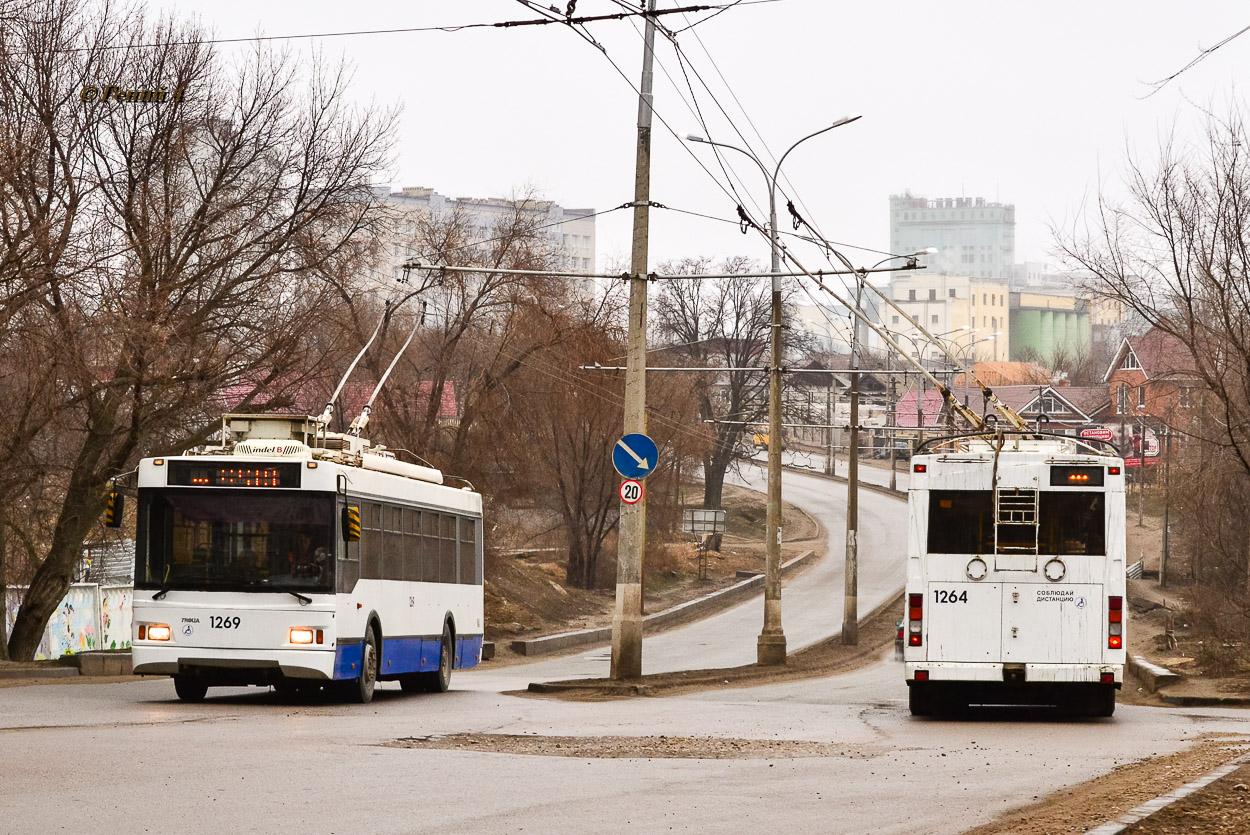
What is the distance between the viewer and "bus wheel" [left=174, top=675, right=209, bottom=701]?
18219 mm

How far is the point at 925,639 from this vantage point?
17.3 meters

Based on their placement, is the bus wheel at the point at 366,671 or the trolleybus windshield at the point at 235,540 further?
the bus wheel at the point at 366,671

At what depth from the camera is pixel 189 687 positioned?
Result: 721 inches

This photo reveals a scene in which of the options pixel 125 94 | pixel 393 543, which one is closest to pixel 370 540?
pixel 393 543

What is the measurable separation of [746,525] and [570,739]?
241 feet

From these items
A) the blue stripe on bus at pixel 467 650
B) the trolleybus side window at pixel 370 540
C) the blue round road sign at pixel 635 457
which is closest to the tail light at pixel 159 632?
the trolleybus side window at pixel 370 540

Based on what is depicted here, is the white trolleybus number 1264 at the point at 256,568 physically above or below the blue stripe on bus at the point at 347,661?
above

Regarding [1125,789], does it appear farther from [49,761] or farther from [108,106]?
[108,106]

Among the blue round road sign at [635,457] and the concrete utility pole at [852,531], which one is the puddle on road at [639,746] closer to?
the blue round road sign at [635,457]

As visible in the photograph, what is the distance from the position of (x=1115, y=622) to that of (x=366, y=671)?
815 cm

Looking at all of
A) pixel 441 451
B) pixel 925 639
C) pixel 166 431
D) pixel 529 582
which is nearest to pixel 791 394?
pixel 529 582

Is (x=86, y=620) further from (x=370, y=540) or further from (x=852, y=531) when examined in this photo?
(x=370, y=540)

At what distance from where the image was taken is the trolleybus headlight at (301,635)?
17312 millimetres

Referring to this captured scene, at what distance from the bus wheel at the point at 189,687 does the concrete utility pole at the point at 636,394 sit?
5478mm
